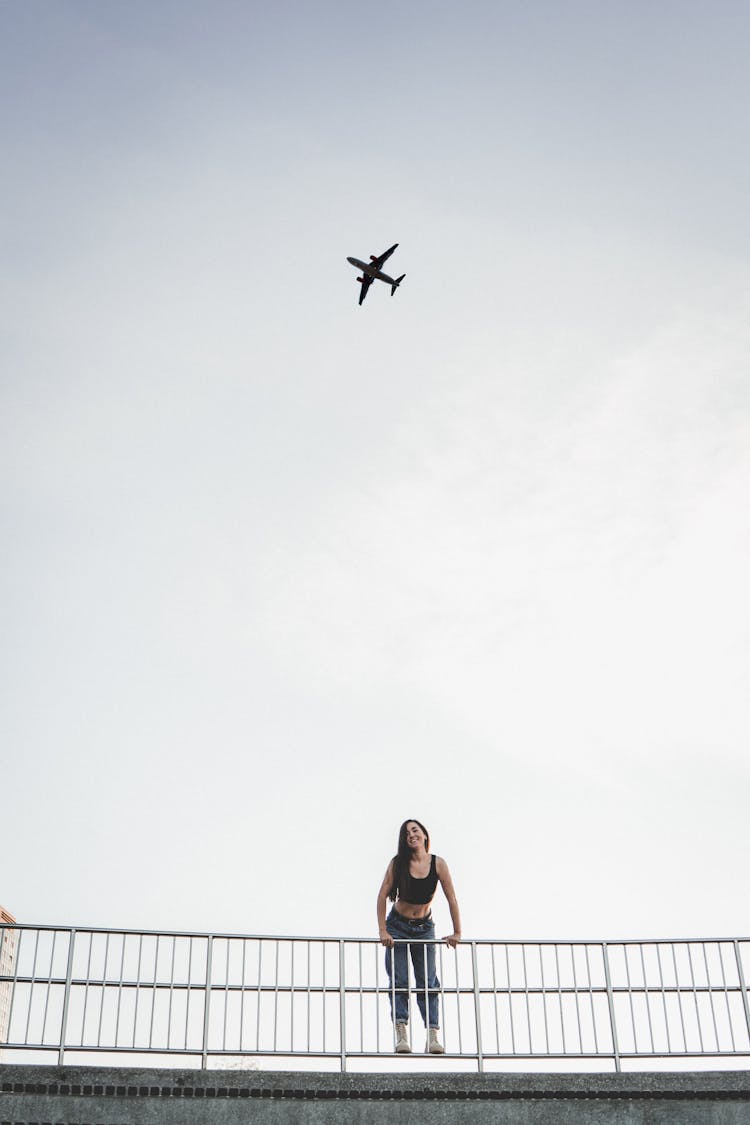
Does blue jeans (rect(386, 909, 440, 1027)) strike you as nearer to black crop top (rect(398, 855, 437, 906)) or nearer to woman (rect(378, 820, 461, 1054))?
woman (rect(378, 820, 461, 1054))

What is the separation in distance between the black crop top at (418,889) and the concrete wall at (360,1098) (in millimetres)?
1686

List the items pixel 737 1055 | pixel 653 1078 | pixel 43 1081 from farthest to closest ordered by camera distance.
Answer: pixel 737 1055, pixel 653 1078, pixel 43 1081

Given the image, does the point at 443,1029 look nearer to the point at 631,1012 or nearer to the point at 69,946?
the point at 631,1012

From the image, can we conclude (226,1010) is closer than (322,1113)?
No

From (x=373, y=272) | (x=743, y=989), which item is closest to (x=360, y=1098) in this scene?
(x=743, y=989)

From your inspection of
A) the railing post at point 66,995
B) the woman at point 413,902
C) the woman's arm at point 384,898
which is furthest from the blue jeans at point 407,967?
the railing post at point 66,995

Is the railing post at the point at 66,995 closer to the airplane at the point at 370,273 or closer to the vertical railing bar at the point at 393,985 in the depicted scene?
the vertical railing bar at the point at 393,985

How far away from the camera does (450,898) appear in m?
11.5

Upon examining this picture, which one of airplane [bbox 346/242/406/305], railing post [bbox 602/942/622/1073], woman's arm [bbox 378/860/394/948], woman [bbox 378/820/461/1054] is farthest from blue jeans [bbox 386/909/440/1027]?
airplane [bbox 346/242/406/305]

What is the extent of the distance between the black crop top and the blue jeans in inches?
→ 8.5

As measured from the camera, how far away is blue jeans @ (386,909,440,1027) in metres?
10.9

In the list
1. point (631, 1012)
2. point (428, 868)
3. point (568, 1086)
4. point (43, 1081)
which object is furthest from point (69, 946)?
point (631, 1012)

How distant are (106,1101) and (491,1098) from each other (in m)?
3.42

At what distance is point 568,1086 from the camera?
410 inches
